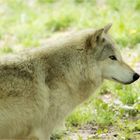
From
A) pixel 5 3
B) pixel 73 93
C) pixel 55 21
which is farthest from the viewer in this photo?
pixel 5 3

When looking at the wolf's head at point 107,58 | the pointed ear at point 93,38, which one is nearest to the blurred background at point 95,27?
the wolf's head at point 107,58

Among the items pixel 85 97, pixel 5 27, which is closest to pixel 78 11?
pixel 5 27

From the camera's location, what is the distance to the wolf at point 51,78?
19.0 ft

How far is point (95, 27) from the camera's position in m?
10.3

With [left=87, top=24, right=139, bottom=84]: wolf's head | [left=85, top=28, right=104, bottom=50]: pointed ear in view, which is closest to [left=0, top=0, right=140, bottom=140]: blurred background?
[left=87, top=24, right=139, bottom=84]: wolf's head

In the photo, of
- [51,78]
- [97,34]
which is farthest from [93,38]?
[51,78]

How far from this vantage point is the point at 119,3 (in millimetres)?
11602

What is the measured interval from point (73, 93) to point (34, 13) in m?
5.74

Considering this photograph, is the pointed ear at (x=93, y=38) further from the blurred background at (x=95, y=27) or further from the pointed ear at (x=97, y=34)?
the blurred background at (x=95, y=27)

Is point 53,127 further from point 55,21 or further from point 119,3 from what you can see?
point 119,3

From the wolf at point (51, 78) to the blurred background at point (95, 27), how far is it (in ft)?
2.57

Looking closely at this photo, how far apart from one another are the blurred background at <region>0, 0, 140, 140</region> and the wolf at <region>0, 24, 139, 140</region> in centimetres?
78

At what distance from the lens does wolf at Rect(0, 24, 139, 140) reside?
580 centimetres

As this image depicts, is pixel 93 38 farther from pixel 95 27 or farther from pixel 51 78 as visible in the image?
A: pixel 95 27
